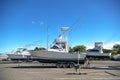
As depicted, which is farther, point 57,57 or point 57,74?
point 57,57

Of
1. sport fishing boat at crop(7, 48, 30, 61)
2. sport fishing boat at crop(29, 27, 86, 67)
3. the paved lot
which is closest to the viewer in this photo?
the paved lot

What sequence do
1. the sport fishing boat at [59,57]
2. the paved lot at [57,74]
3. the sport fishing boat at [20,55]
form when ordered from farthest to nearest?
1. the sport fishing boat at [20,55]
2. the sport fishing boat at [59,57]
3. the paved lot at [57,74]

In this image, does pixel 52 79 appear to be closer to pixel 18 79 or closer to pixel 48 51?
pixel 18 79

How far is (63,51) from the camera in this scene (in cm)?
3105

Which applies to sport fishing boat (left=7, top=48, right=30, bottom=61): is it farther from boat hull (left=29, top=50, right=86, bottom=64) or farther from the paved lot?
the paved lot

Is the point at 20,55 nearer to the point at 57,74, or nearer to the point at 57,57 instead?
the point at 57,57

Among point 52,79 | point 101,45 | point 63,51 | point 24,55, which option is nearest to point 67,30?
point 63,51

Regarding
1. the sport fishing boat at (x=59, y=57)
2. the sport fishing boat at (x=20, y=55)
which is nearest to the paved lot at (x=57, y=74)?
the sport fishing boat at (x=59, y=57)

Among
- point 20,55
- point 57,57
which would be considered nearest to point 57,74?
point 57,57

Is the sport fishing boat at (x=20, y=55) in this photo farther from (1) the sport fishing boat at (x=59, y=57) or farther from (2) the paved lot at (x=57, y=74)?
(2) the paved lot at (x=57, y=74)

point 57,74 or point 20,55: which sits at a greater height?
point 20,55

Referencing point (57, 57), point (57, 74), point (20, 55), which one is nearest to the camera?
point (57, 74)

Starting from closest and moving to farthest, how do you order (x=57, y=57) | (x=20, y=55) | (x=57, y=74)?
1. (x=57, y=74)
2. (x=57, y=57)
3. (x=20, y=55)

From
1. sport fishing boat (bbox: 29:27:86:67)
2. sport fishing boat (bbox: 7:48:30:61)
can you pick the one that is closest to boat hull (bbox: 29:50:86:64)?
sport fishing boat (bbox: 29:27:86:67)
